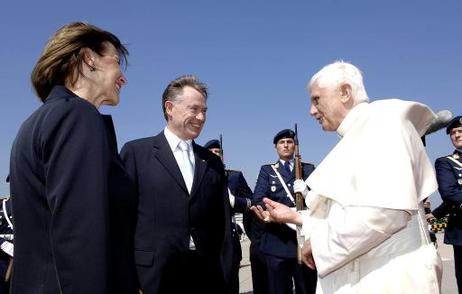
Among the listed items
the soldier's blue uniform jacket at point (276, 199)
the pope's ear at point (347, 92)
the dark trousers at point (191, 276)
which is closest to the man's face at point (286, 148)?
the soldier's blue uniform jacket at point (276, 199)

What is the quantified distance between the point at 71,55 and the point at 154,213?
1734mm

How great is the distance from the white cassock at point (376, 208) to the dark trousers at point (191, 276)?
1.21m

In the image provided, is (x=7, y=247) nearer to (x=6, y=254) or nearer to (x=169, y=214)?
(x=6, y=254)

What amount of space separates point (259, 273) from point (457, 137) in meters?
4.02

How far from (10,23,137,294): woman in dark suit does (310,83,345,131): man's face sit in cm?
128

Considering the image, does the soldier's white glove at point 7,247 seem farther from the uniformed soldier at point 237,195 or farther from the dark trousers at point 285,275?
the dark trousers at point 285,275

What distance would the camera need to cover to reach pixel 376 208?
206cm

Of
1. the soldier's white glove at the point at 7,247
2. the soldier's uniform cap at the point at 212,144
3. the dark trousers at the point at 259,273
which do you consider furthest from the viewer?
the soldier's uniform cap at the point at 212,144

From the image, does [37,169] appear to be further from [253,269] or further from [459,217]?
[253,269]

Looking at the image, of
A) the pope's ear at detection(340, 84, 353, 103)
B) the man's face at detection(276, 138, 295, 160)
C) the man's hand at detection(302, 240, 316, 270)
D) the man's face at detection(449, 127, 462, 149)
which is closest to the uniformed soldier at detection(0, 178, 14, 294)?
the man's face at detection(276, 138, 295, 160)

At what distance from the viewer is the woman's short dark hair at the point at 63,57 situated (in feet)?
6.29

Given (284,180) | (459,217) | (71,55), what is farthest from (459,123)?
(71,55)

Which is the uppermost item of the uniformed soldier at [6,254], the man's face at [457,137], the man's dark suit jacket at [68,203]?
the man's face at [457,137]

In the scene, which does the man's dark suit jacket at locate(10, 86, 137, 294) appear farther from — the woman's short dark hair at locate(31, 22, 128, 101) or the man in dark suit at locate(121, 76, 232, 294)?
the man in dark suit at locate(121, 76, 232, 294)
